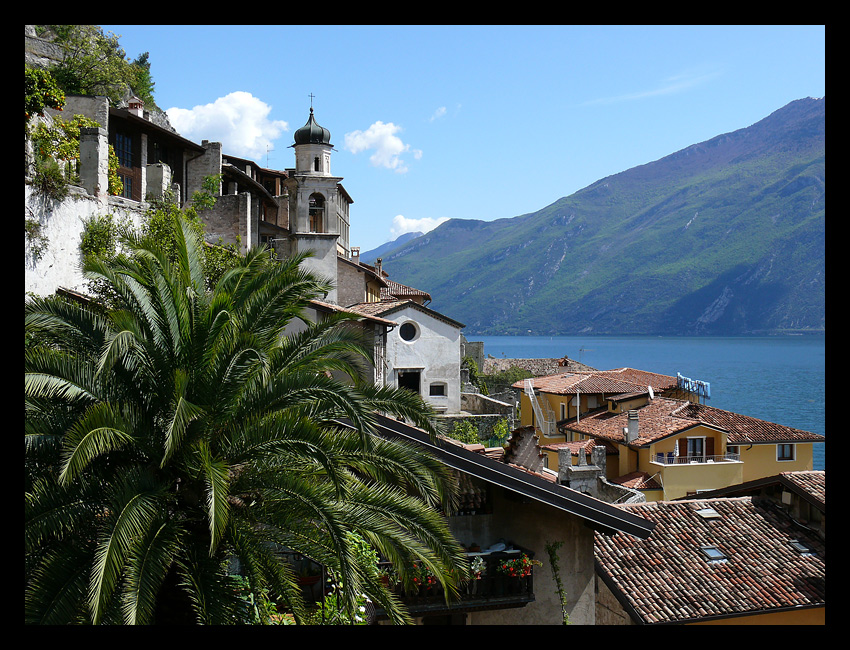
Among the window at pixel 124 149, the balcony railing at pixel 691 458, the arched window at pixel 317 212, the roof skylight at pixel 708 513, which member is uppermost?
the window at pixel 124 149

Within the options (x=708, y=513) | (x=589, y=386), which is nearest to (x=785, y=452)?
(x=589, y=386)

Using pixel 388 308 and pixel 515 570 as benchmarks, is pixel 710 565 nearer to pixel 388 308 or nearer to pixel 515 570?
pixel 515 570

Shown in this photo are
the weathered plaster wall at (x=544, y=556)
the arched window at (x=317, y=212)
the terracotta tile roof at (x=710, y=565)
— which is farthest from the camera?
the arched window at (x=317, y=212)

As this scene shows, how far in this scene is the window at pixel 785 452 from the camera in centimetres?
3828

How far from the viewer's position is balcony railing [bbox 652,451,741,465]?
3612cm

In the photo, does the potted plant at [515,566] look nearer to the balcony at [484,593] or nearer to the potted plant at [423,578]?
the balcony at [484,593]

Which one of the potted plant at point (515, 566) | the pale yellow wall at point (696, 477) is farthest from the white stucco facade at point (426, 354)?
the potted plant at point (515, 566)

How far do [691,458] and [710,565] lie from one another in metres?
21.0

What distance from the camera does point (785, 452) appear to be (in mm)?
38562

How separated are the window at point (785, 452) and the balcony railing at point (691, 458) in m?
2.31
